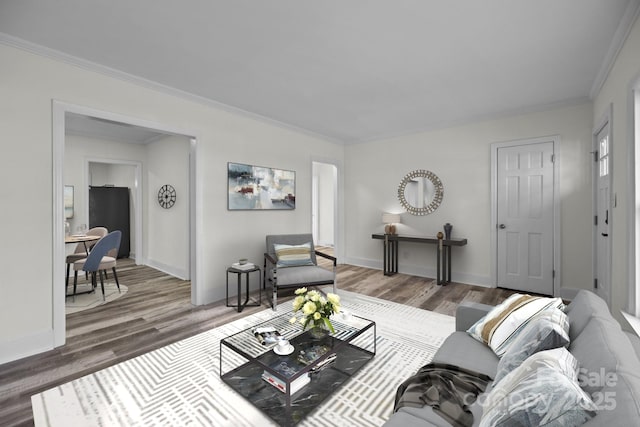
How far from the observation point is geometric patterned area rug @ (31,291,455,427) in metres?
1.75

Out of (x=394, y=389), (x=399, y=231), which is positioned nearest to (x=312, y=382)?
(x=394, y=389)

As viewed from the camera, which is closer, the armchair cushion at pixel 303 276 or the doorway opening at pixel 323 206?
the armchair cushion at pixel 303 276

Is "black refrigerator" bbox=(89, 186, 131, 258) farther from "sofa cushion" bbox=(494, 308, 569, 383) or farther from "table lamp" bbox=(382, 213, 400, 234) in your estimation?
"sofa cushion" bbox=(494, 308, 569, 383)

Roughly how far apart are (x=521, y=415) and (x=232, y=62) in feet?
10.2

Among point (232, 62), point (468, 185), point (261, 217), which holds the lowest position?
point (261, 217)

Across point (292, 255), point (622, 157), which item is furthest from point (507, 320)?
point (292, 255)

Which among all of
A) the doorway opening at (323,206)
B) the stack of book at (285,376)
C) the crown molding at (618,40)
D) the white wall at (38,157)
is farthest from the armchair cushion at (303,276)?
the doorway opening at (323,206)

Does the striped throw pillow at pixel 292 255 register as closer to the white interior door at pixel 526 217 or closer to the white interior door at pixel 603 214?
the white interior door at pixel 526 217

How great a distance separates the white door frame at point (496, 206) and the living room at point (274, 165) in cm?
5

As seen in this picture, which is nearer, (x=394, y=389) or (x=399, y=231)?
(x=394, y=389)

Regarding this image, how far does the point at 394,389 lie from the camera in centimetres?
202

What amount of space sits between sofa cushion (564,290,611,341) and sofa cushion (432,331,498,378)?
1.38ft

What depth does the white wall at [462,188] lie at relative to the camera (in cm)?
380

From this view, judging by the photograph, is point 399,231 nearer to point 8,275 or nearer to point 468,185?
point 468,185
